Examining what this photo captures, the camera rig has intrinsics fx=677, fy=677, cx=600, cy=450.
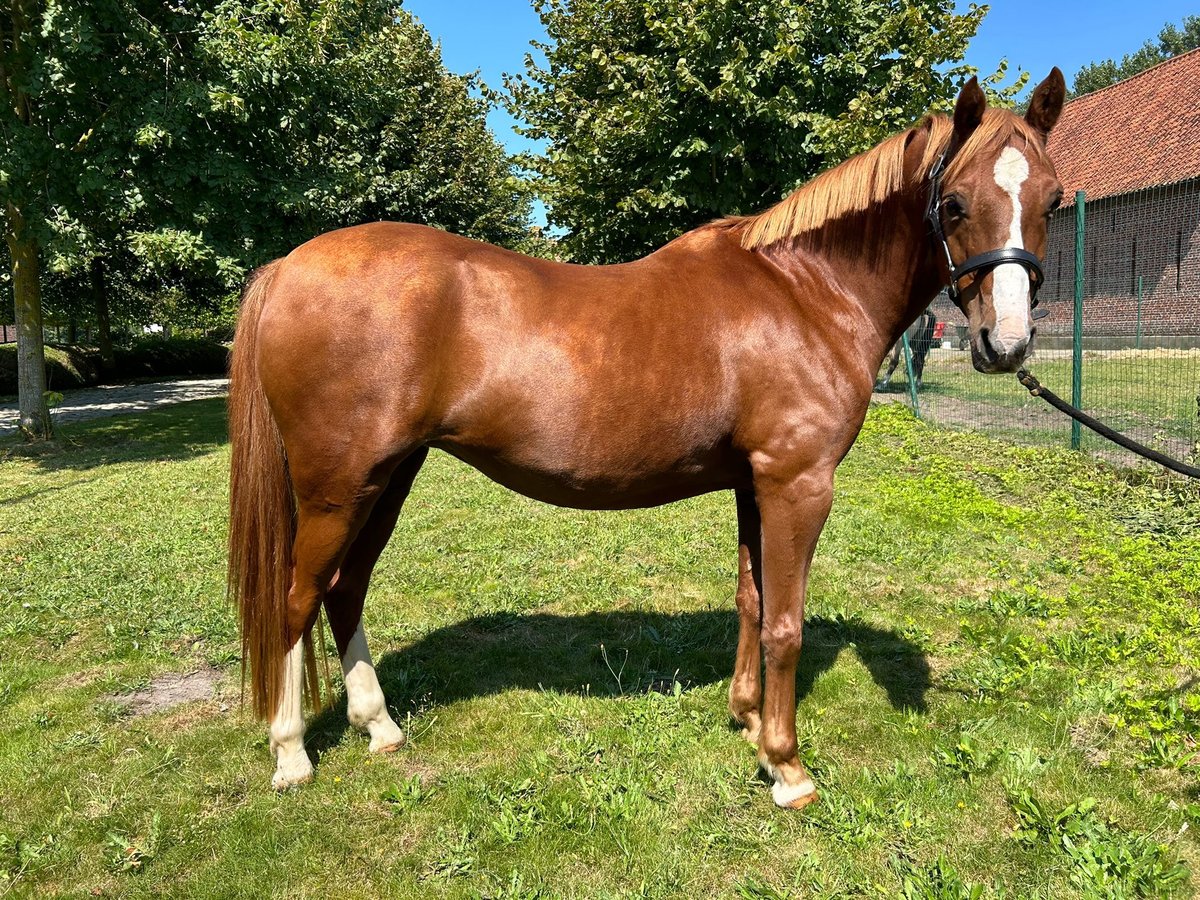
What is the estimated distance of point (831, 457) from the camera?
2.50 metres

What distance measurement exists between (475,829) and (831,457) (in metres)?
1.86

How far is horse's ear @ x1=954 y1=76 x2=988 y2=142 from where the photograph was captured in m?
2.20

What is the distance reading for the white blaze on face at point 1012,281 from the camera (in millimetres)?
2111

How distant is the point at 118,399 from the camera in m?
17.2

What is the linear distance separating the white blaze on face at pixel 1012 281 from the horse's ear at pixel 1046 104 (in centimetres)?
28

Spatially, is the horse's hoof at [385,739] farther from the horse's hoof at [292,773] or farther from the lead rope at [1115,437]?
the lead rope at [1115,437]

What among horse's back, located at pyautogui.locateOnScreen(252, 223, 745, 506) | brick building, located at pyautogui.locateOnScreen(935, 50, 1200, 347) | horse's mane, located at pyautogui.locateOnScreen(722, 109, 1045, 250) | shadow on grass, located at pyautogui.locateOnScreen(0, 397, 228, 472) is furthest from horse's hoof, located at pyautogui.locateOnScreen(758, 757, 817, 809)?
brick building, located at pyautogui.locateOnScreen(935, 50, 1200, 347)

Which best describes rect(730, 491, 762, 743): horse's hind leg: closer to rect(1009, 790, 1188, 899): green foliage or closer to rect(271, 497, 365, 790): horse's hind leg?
rect(1009, 790, 1188, 899): green foliage

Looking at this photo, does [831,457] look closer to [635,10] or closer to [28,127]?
[28,127]

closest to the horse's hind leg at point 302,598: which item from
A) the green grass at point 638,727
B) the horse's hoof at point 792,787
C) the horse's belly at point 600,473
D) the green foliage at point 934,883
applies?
the green grass at point 638,727

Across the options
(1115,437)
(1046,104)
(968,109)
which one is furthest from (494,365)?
(1115,437)

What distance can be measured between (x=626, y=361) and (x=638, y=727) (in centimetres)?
166

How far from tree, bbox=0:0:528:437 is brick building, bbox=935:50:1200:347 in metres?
11.5

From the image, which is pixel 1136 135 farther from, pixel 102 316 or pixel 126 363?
pixel 126 363
